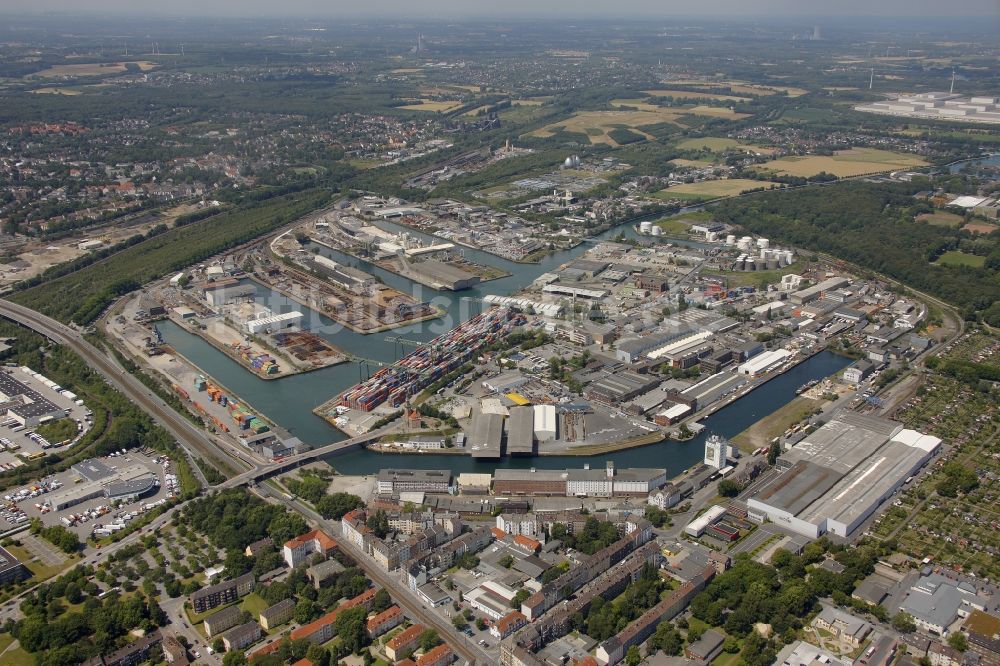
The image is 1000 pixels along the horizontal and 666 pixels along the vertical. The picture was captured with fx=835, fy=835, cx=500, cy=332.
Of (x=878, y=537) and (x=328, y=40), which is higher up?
(x=328, y=40)

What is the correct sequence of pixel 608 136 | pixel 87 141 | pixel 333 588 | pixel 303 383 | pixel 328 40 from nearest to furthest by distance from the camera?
pixel 333 588
pixel 303 383
pixel 87 141
pixel 608 136
pixel 328 40

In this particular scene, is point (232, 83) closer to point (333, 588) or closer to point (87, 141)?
point (87, 141)

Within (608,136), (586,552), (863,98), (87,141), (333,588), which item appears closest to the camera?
(333,588)

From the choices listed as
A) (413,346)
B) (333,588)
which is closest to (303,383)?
(413,346)

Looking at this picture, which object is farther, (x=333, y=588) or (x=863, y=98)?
(x=863, y=98)

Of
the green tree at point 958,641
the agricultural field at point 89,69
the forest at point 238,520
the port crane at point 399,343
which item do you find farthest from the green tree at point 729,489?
the agricultural field at point 89,69

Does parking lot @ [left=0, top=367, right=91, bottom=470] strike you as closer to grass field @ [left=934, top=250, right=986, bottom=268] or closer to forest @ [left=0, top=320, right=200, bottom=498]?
forest @ [left=0, top=320, right=200, bottom=498]

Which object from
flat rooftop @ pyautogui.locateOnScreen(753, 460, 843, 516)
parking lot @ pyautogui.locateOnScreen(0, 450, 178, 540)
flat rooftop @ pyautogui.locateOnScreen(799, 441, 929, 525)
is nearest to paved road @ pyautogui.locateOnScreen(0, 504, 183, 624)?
parking lot @ pyautogui.locateOnScreen(0, 450, 178, 540)
